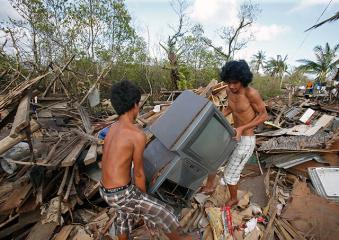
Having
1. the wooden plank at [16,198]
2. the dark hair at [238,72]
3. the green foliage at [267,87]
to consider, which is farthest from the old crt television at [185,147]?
the green foliage at [267,87]

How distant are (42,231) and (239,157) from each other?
2.66 m

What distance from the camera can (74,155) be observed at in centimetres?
344

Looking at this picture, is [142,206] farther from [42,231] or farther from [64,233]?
[42,231]

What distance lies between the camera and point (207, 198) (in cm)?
351

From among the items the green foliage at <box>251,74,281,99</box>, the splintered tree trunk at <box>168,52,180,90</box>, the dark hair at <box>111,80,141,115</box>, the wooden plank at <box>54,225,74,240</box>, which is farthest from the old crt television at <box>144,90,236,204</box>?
the green foliage at <box>251,74,281,99</box>

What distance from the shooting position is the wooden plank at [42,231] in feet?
9.46

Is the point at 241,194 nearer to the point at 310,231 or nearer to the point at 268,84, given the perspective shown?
the point at 310,231

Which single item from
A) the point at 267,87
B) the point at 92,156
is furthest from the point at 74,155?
the point at 267,87

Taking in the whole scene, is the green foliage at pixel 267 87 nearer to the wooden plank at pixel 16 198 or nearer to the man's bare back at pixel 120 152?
the wooden plank at pixel 16 198

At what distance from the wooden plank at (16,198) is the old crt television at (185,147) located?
1822 mm

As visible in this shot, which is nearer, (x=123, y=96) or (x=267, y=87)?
(x=123, y=96)

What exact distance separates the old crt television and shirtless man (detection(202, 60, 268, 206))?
39 centimetres

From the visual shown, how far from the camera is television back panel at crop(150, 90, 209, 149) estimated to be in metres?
2.24

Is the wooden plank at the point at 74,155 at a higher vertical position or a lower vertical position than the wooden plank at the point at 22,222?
higher
